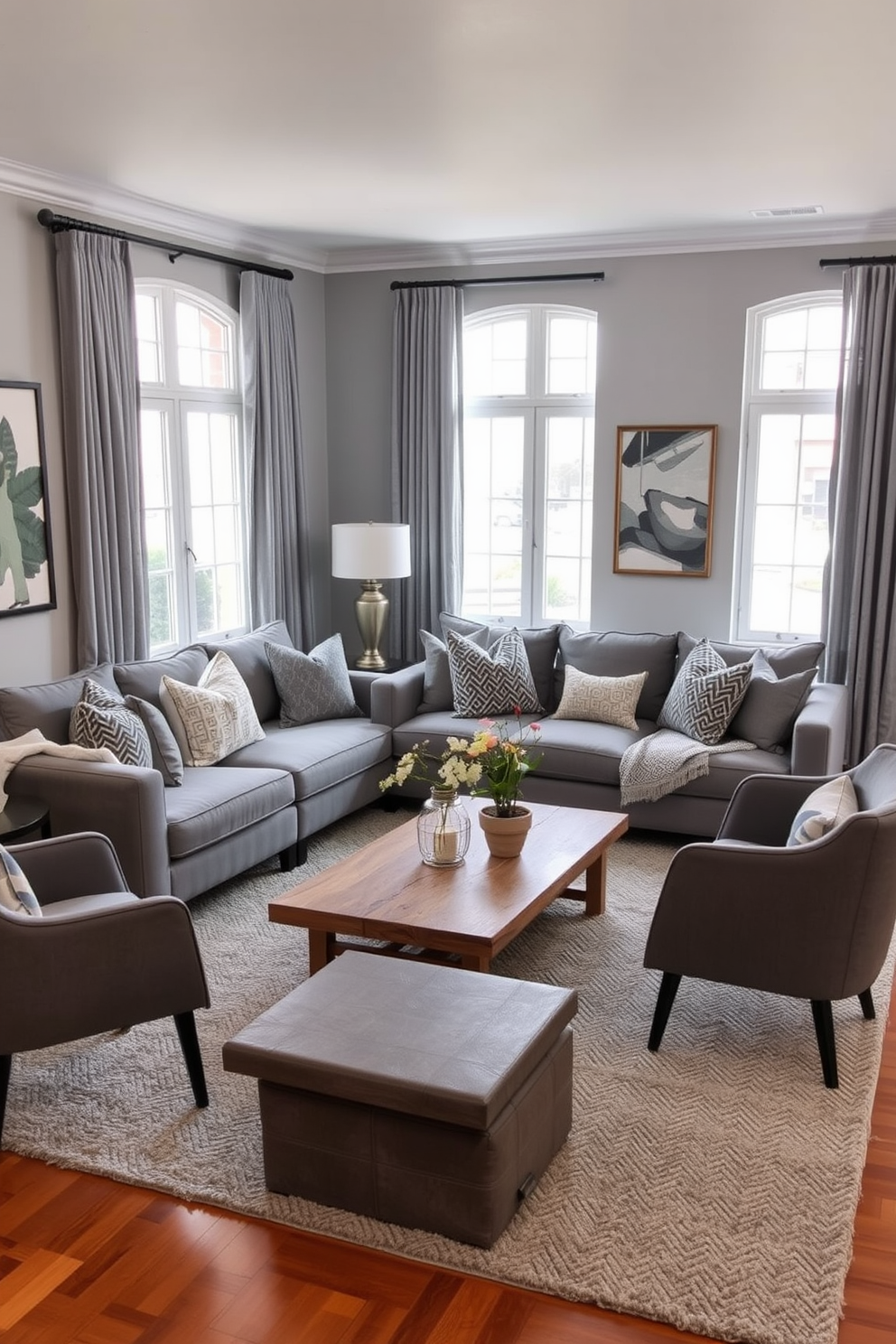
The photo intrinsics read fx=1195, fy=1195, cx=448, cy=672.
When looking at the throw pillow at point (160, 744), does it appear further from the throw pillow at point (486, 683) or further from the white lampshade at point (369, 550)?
the white lampshade at point (369, 550)

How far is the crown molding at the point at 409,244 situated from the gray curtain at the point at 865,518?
0.31m

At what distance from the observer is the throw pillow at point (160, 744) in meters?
4.70

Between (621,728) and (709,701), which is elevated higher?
(709,701)

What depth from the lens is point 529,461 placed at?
6.69m

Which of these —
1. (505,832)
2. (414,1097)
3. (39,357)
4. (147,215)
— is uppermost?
(147,215)

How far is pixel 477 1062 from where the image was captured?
8.67ft

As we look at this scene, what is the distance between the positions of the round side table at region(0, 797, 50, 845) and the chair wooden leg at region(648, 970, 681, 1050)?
6.63 feet

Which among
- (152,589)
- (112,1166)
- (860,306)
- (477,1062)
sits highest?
(860,306)

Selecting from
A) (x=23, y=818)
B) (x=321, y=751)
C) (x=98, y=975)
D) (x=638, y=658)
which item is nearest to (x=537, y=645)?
(x=638, y=658)

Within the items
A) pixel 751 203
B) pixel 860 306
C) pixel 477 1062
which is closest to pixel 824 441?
pixel 860 306

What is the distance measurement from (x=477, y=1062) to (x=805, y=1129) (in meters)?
1.04

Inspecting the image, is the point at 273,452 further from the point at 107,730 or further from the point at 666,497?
the point at 107,730

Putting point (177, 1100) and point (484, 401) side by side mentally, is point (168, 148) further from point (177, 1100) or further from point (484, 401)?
point (177, 1100)

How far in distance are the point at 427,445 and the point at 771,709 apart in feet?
8.34
